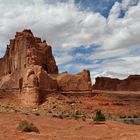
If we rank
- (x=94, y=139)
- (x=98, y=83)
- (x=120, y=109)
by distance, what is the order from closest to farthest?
(x=94, y=139), (x=120, y=109), (x=98, y=83)

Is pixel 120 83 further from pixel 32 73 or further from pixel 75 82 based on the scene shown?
pixel 32 73

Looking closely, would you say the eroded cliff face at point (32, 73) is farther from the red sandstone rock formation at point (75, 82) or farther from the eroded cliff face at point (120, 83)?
the eroded cliff face at point (120, 83)

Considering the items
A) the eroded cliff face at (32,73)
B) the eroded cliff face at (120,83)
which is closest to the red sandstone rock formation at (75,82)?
the eroded cliff face at (32,73)

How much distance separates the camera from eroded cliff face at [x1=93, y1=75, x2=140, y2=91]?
10612 cm

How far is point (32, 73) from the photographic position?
6781 centimetres

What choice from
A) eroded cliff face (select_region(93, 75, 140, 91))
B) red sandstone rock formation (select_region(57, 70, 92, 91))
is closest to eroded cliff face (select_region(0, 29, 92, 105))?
red sandstone rock formation (select_region(57, 70, 92, 91))

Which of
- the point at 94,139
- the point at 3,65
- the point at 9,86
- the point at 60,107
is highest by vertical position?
the point at 3,65

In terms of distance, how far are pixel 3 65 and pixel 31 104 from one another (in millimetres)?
25724

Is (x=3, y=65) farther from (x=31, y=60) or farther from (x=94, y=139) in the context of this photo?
(x=94, y=139)

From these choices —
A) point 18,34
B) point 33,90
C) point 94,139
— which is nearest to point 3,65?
point 18,34

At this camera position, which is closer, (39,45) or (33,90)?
(33,90)

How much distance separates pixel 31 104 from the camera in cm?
6525

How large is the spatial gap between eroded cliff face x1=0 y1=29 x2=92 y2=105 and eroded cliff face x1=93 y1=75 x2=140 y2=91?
25.4 metres

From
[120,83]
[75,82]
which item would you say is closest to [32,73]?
[75,82]
